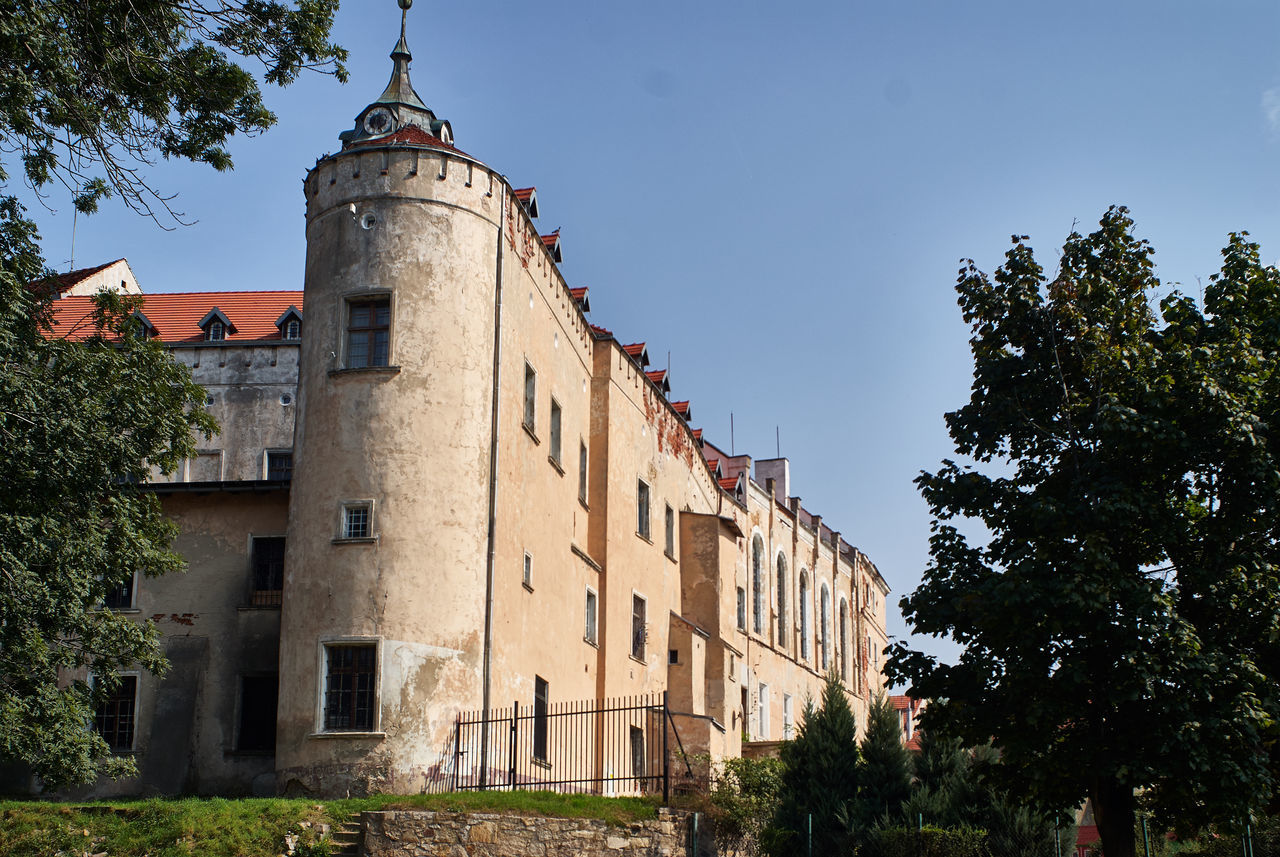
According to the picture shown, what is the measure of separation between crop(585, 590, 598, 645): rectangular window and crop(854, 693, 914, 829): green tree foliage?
672cm

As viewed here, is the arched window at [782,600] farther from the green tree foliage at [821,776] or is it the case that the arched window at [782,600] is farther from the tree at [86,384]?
the tree at [86,384]

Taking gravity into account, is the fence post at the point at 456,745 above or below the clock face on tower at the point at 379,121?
below

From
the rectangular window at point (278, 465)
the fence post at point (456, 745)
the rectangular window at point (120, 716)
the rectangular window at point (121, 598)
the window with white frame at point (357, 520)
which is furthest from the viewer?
the rectangular window at point (278, 465)

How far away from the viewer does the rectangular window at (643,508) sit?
36.3 m

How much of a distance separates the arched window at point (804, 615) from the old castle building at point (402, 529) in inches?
788

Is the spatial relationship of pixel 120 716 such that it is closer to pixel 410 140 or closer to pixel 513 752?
pixel 513 752

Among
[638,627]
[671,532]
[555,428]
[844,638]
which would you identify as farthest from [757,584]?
[555,428]

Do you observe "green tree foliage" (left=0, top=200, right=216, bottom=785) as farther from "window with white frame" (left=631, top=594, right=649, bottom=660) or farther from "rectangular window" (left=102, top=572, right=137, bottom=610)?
"window with white frame" (left=631, top=594, right=649, bottom=660)

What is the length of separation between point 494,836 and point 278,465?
768 inches

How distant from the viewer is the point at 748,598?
4625 centimetres

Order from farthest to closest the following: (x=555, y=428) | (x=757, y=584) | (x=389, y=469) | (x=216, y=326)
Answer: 1. (x=757, y=584)
2. (x=216, y=326)
3. (x=555, y=428)
4. (x=389, y=469)

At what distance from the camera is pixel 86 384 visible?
65.2ft

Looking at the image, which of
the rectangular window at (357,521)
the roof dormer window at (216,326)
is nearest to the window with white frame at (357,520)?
the rectangular window at (357,521)

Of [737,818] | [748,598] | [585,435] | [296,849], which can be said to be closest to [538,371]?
[585,435]
